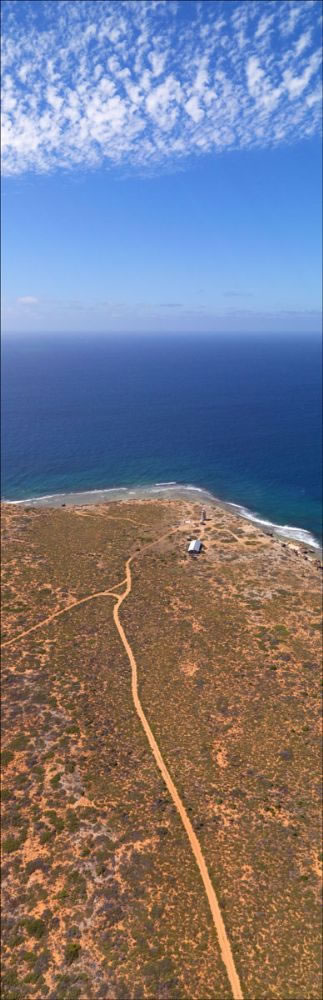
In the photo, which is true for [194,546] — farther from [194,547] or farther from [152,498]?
[152,498]

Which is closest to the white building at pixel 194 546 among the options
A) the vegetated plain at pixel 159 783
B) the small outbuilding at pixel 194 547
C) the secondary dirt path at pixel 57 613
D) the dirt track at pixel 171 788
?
the small outbuilding at pixel 194 547

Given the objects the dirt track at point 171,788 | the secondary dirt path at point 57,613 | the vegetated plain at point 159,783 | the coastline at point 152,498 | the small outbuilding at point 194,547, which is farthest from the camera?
the coastline at point 152,498

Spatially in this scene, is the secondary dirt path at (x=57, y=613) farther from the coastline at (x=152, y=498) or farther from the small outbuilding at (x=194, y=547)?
the coastline at (x=152, y=498)

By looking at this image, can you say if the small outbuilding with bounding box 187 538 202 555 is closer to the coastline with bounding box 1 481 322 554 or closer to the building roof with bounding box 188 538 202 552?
the building roof with bounding box 188 538 202 552

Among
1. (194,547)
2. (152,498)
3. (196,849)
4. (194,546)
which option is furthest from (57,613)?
(152,498)

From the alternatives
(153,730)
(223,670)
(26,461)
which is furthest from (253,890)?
(26,461)

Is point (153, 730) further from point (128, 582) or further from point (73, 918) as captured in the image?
point (128, 582)
